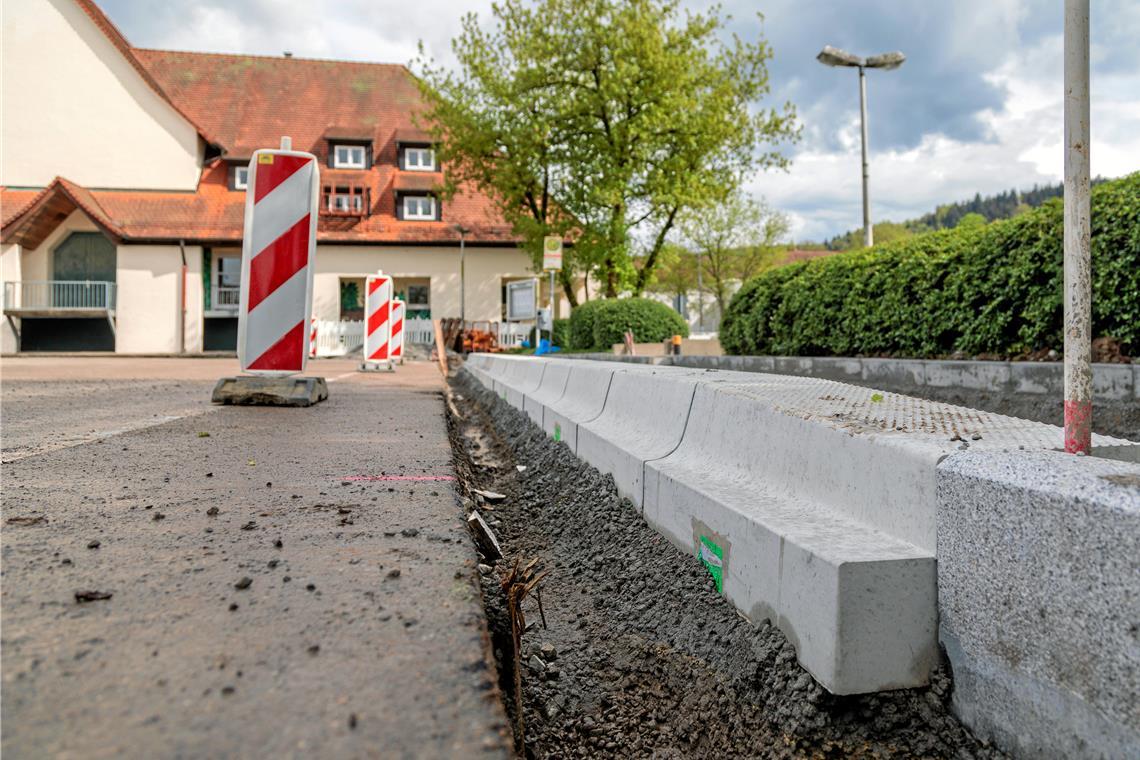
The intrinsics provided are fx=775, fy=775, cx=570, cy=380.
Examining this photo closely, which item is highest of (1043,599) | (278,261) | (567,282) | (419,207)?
(419,207)

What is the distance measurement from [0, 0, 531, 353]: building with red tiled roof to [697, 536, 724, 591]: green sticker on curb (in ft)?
102

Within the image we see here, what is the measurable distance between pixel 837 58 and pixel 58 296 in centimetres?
3115

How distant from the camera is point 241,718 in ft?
3.98

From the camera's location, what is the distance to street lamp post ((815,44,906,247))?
64.2 ft

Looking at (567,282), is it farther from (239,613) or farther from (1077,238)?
(239,613)

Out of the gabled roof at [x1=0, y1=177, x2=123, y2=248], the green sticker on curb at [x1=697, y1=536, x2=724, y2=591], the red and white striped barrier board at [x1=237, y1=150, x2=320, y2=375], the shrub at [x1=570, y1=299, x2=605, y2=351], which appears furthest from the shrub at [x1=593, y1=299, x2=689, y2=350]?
the gabled roof at [x1=0, y1=177, x2=123, y2=248]

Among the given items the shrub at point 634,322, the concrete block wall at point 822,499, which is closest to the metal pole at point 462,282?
the shrub at point 634,322

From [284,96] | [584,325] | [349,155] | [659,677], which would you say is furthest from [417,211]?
[659,677]

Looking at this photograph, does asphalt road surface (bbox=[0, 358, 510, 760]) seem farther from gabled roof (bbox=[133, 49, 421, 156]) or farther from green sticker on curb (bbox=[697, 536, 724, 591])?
gabled roof (bbox=[133, 49, 421, 156])

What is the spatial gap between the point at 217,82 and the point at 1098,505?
43.4 m

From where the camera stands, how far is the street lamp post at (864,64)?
19.6m

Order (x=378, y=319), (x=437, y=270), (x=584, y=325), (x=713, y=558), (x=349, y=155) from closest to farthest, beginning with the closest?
1. (x=713, y=558)
2. (x=378, y=319)
3. (x=584, y=325)
4. (x=437, y=270)
5. (x=349, y=155)

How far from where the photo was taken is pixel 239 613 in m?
1.65

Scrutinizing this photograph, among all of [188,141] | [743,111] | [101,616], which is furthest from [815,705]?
[188,141]
